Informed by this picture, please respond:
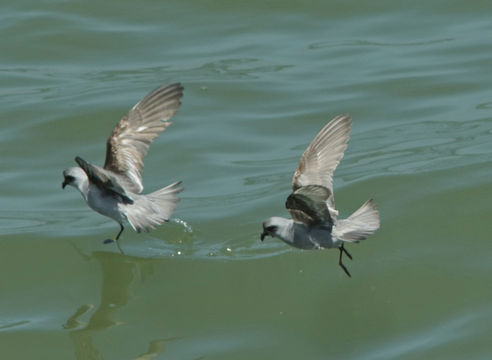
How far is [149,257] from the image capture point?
9469 millimetres

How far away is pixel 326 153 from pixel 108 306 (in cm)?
239

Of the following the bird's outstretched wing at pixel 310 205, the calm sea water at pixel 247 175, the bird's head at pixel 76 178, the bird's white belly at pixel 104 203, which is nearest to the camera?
the bird's outstretched wing at pixel 310 205

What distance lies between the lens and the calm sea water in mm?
8180

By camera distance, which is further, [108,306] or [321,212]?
[108,306]

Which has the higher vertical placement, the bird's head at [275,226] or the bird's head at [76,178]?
the bird's head at [76,178]

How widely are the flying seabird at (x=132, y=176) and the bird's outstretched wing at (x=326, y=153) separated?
1214 mm

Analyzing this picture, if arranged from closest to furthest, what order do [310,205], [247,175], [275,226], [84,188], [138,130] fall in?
[310,205] < [275,226] < [84,188] < [138,130] < [247,175]

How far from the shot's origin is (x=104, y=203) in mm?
8883

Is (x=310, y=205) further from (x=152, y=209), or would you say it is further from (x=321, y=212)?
(x=152, y=209)

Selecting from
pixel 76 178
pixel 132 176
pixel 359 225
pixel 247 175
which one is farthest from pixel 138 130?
pixel 359 225

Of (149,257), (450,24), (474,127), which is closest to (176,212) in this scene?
(149,257)

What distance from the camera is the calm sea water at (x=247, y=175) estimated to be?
8.18 metres

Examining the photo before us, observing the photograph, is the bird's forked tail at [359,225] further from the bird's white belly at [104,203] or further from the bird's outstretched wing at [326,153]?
the bird's white belly at [104,203]

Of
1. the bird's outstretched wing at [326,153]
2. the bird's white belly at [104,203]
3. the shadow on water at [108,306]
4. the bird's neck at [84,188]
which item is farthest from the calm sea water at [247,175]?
the bird's outstretched wing at [326,153]
